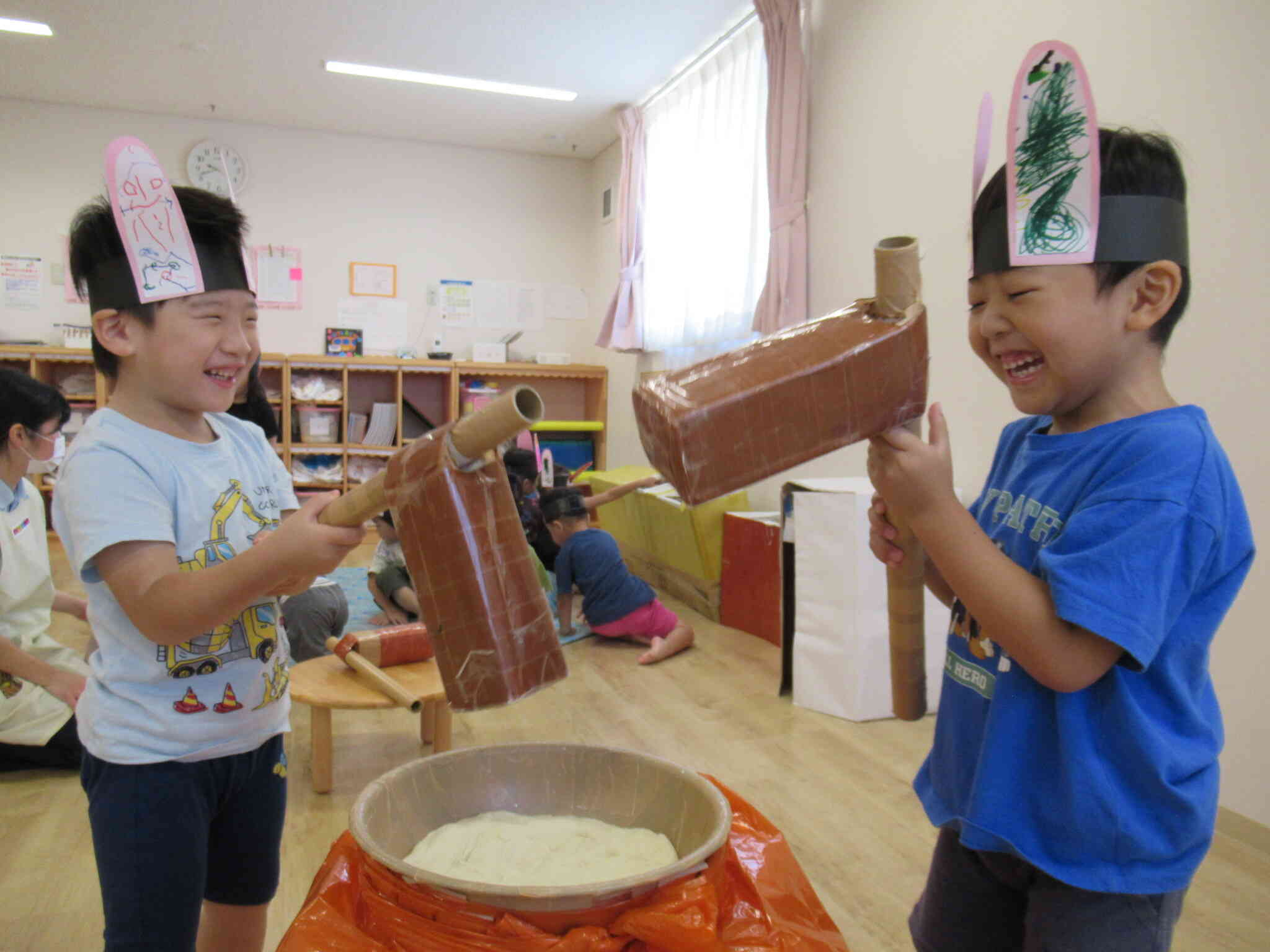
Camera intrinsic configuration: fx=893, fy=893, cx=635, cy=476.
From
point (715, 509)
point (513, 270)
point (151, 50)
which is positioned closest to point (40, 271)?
point (151, 50)

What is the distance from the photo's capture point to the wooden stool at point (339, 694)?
2.22m

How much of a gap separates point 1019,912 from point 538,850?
0.53 metres

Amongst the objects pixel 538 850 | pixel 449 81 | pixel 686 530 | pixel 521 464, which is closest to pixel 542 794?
pixel 538 850

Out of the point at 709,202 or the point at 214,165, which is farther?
the point at 214,165

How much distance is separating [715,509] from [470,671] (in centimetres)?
325

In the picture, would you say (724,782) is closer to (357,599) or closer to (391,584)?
(391,584)

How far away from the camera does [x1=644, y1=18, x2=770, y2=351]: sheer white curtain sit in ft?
13.9

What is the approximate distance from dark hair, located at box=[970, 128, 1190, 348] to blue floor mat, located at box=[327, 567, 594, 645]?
2727mm

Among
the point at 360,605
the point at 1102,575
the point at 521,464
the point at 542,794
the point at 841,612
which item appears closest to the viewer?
the point at 1102,575

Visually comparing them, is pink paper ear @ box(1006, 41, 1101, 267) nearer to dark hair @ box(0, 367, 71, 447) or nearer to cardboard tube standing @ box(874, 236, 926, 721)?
cardboard tube standing @ box(874, 236, 926, 721)

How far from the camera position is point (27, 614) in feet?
8.10

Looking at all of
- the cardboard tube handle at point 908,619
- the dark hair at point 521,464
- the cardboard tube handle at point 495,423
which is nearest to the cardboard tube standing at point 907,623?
the cardboard tube handle at point 908,619

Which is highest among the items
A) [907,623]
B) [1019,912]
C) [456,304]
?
[456,304]

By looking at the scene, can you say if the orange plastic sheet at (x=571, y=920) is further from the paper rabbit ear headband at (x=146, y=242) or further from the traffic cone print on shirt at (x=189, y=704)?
the paper rabbit ear headband at (x=146, y=242)
